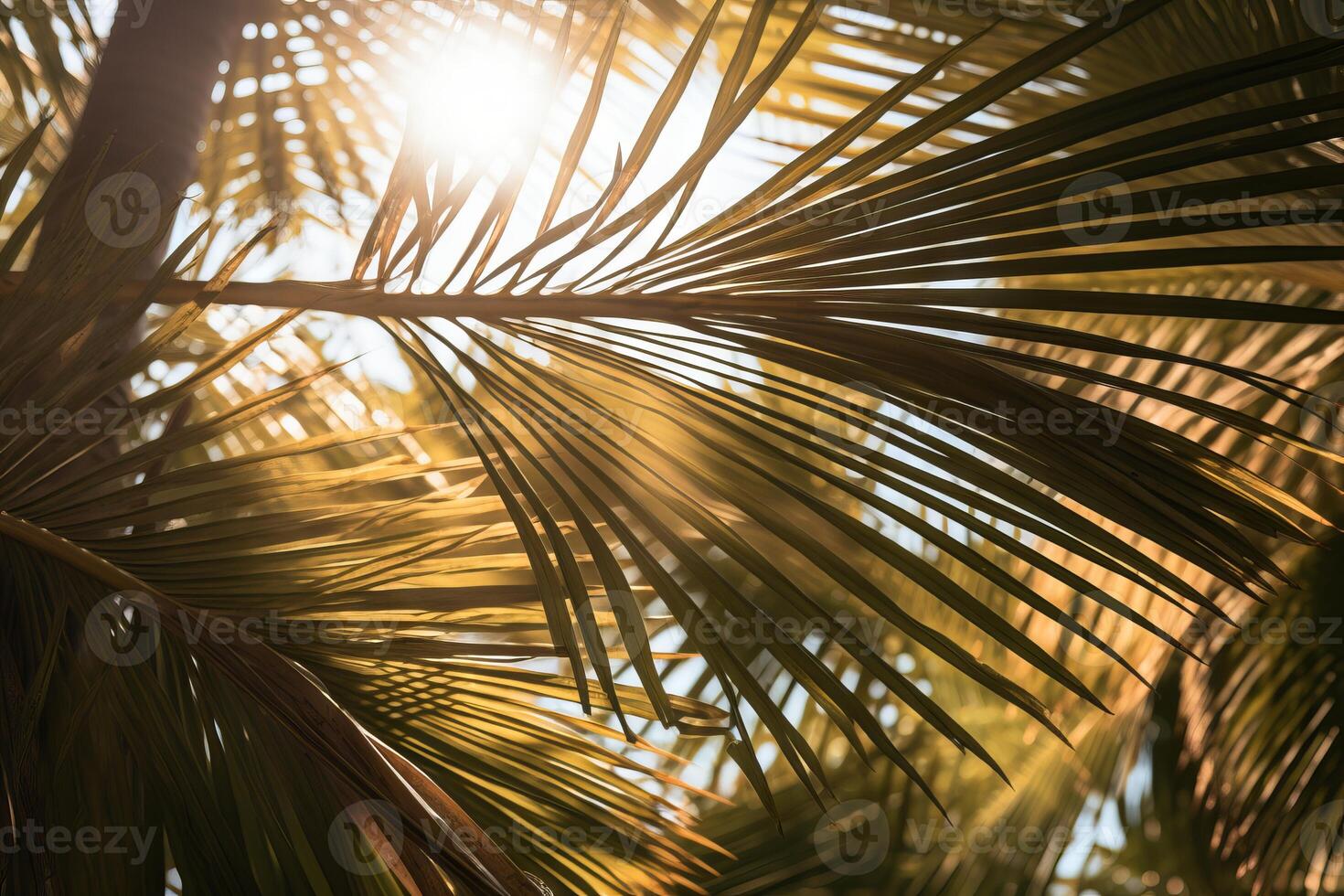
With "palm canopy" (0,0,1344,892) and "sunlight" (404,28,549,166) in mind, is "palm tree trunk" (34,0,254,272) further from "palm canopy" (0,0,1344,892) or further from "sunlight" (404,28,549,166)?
"sunlight" (404,28,549,166)

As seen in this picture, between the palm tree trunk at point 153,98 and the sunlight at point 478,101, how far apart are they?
181 mm

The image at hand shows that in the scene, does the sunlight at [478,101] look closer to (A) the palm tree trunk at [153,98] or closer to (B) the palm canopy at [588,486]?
(B) the palm canopy at [588,486]

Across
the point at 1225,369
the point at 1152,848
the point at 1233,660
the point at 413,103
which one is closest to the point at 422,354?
the point at 413,103

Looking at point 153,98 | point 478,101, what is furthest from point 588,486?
point 153,98

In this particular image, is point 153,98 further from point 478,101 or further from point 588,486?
point 588,486

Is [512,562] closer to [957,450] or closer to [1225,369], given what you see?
[957,450]

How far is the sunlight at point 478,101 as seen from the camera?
55 centimetres

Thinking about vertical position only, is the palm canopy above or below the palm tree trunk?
below

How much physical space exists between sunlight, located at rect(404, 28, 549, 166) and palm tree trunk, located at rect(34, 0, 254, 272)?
7.1 inches

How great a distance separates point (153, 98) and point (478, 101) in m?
0.24

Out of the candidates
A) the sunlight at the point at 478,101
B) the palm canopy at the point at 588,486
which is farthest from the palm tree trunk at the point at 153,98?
the sunlight at the point at 478,101

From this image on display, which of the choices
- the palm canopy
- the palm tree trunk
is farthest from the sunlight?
the palm tree trunk

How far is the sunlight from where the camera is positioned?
1.79 feet

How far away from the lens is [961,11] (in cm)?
96
